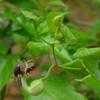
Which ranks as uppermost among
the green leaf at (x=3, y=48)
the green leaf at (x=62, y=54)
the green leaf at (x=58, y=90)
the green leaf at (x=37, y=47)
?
the green leaf at (x=37, y=47)

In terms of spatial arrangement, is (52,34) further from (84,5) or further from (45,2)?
(84,5)

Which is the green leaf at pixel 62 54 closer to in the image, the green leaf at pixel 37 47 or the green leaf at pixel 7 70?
the green leaf at pixel 37 47

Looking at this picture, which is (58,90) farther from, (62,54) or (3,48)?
(3,48)

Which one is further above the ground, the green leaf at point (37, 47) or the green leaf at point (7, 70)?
the green leaf at point (37, 47)

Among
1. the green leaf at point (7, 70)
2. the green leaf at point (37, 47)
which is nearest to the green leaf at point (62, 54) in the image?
the green leaf at point (37, 47)

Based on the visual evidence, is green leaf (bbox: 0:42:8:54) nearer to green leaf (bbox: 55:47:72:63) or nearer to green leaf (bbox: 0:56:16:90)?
green leaf (bbox: 0:56:16:90)

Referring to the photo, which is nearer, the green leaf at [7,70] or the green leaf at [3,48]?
the green leaf at [7,70]

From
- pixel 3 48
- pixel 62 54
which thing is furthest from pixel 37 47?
pixel 3 48
